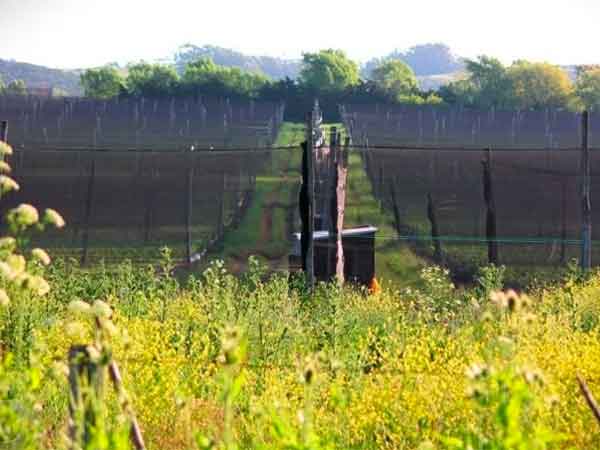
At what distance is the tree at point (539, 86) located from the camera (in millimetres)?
61531

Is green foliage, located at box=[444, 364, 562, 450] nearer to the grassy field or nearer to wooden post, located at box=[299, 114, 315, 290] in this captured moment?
wooden post, located at box=[299, 114, 315, 290]

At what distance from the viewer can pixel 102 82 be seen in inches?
2665

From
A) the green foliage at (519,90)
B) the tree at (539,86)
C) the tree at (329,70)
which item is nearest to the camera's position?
the green foliage at (519,90)

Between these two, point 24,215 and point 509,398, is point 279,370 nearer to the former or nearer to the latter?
point 24,215

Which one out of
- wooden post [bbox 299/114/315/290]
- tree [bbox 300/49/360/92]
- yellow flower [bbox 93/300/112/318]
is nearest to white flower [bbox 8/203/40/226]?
yellow flower [bbox 93/300/112/318]

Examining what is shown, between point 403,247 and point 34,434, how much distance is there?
1254 cm

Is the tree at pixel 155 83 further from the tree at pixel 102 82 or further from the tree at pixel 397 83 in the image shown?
the tree at pixel 397 83

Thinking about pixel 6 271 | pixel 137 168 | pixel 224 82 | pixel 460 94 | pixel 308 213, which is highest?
pixel 224 82

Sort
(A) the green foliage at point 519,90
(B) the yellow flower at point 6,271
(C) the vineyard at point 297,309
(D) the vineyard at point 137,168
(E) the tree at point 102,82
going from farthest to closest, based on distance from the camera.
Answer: (E) the tree at point 102,82, (A) the green foliage at point 519,90, (D) the vineyard at point 137,168, (C) the vineyard at point 297,309, (B) the yellow flower at point 6,271

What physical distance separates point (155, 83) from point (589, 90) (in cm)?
2123

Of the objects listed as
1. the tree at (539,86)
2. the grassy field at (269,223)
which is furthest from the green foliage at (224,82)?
the grassy field at (269,223)

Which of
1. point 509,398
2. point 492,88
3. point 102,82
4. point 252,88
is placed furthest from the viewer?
point 102,82

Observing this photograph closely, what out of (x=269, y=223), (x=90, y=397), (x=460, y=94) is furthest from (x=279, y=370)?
(x=460, y=94)

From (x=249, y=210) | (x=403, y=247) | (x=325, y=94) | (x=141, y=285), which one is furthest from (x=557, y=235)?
(x=325, y=94)
